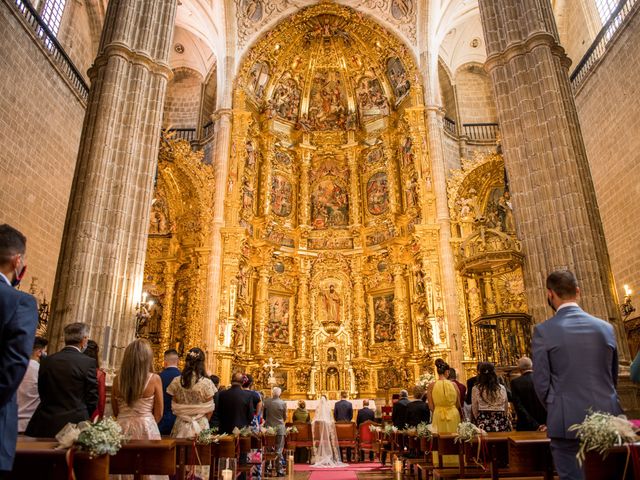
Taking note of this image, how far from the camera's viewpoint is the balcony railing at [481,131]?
2125 centimetres

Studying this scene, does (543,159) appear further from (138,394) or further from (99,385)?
(99,385)

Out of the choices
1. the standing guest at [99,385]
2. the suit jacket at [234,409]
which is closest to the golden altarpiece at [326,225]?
the suit jacket at [234,409]

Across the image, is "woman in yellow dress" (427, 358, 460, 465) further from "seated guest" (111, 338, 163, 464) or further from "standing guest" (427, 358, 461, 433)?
"seated guest" (111, 338, 163, 464)

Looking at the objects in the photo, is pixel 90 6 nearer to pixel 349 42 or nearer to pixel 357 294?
pixel 349 42

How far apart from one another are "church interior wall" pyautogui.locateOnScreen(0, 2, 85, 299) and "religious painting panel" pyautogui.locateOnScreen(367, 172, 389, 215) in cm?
1170

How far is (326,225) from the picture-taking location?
860 inches

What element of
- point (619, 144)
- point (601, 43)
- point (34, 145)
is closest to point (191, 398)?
point (34, 145)

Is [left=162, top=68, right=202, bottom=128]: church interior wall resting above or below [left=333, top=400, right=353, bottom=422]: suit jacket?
above

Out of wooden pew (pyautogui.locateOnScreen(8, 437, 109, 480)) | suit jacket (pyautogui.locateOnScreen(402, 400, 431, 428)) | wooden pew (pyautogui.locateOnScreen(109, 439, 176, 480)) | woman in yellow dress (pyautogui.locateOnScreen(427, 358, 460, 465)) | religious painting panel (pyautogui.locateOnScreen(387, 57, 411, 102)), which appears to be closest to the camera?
wooden pew (pyautogui.locateOnScreen(8, 437, 109, 480))

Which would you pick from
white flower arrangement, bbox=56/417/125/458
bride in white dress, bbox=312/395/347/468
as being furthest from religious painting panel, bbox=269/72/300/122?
white flower arrangement, bbox=56/417/125/458

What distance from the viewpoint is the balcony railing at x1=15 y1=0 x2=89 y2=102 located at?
43.2 feet

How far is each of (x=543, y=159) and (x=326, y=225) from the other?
13.2 m

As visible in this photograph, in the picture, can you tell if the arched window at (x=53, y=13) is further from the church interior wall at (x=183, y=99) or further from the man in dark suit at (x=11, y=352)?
the man in dark suit at (x=11, y=352)

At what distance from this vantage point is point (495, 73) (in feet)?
34.1
